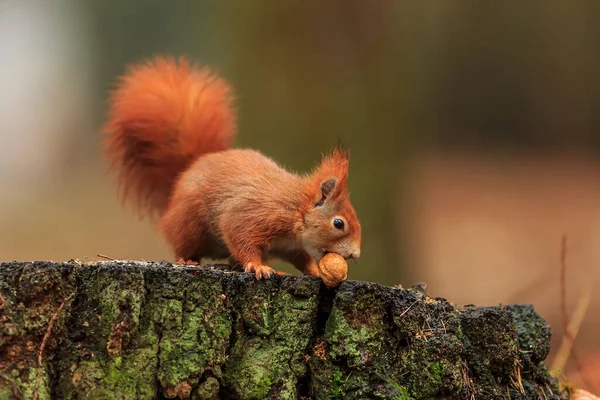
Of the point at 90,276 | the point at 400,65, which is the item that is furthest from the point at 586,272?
the point at 90,276

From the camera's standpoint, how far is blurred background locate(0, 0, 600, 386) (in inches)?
149

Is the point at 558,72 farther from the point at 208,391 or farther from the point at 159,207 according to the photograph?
the point at 208,391

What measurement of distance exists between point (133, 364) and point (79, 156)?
6671 mm

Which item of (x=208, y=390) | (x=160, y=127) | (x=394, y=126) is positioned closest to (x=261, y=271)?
(x=208, y=390)

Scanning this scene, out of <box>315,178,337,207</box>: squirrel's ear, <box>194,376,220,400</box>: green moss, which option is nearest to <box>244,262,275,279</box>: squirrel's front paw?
<box>194,376,220,400</box>: green moss

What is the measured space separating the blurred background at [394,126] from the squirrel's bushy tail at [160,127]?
572 mm

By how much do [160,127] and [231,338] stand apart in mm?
1151

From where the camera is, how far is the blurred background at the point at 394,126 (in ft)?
12.4

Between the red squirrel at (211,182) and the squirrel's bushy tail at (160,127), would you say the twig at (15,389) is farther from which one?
the squirrel's bushy tail at (160,127)

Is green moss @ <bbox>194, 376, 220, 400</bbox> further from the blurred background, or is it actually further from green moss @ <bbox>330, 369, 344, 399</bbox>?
the blurred background

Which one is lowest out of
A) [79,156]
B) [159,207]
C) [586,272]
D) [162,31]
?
[159,207]

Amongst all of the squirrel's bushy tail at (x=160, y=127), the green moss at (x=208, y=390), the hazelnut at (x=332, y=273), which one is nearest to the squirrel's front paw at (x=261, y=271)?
the hazelnut at (x=332, y=273)

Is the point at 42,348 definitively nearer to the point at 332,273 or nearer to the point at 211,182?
the point at 332,273

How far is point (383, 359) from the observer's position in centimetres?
166
